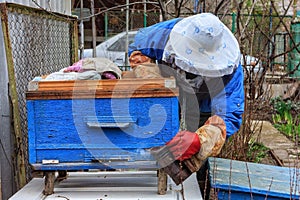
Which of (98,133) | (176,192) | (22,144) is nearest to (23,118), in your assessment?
(22,144)

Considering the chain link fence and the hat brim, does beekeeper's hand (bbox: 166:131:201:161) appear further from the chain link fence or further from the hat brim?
the chain link fence

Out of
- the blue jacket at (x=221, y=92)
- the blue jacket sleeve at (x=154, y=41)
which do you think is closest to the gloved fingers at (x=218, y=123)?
the blue jacket at (x=221, y=92)

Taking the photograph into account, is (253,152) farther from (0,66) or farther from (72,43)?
(0,66)

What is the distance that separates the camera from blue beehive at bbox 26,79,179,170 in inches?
98.4

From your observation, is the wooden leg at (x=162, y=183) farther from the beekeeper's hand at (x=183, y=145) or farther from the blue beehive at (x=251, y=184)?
the blue beehive at (x=251, y=184)

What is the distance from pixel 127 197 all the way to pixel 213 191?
653mm

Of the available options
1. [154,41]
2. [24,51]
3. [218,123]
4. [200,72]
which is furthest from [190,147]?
[24,51]

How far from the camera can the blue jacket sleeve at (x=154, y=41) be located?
3.03m

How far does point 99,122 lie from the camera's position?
8.23ft

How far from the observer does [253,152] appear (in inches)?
210

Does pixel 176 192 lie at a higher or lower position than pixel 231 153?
higher

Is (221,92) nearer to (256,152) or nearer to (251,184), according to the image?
(251,184)

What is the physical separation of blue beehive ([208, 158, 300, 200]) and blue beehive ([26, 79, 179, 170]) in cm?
62

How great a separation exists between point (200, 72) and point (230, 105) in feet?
1.15
